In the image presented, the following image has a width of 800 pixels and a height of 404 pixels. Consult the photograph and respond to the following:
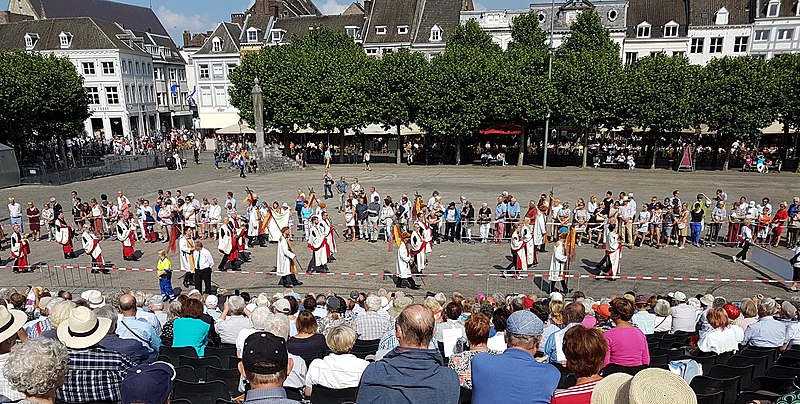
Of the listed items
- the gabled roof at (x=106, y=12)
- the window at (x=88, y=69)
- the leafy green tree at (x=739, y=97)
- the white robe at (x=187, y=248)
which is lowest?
the white robe at (x=187, y=248)

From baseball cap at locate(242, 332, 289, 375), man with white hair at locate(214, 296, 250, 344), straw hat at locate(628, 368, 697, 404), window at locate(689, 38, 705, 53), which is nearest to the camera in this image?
straw hat at locate(628, 368, 697, 404)

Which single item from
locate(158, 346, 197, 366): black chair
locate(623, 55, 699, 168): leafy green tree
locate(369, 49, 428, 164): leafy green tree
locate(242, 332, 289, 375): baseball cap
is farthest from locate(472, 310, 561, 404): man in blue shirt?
locate(369, 49, 428, 164): leafy green tree

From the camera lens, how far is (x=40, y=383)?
3490 millimetres

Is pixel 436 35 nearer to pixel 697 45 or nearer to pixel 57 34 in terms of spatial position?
pixel 697 45

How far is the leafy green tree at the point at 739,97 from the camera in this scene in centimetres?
3462

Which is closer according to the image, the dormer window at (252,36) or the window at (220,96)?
the dormer window at (252,36)

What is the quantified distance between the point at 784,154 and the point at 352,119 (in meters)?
30.6

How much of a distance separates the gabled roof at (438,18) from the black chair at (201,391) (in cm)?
5449

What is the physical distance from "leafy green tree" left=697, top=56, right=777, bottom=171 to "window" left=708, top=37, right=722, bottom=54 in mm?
17597

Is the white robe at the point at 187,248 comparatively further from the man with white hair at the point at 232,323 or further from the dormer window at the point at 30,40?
the dormer window at the point at 30,40

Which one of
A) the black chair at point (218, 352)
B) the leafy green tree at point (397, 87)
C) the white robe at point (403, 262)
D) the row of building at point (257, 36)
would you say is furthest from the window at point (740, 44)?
the black chair at point (218, 352)

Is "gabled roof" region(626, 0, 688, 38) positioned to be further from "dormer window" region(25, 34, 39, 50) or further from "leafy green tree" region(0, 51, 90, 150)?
"dormer window" region(25, 34, 39, 50)

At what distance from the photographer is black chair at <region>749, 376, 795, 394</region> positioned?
19.3ft

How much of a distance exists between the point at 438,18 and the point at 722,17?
88.8ft
